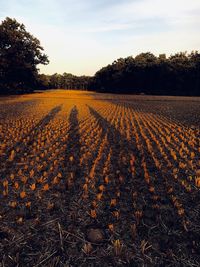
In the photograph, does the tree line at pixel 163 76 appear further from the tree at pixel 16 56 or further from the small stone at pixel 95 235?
the small stone at pixel 95 235

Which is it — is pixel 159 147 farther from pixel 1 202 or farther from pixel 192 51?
pixel 192 51

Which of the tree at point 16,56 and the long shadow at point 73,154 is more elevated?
the tree at point 16,56

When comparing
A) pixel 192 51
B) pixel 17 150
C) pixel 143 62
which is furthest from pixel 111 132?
pixel 192 51

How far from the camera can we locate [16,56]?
3906 centimetres

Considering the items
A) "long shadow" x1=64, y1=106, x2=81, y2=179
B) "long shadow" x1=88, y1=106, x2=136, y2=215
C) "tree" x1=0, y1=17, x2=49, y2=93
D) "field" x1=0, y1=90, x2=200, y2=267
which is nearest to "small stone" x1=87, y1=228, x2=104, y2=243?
"field" x1=0, y1=90, x2=200, y2=267

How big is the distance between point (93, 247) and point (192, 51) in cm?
7519

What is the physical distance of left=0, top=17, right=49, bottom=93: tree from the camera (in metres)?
38.6

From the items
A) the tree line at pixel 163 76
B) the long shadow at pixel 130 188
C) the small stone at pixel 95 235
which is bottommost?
the small stone at pixel 95 235

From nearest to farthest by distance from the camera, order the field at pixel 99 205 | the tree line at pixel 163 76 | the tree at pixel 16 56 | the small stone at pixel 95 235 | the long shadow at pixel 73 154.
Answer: the field at pixel 99 205 < the small stone at pixel 95 235 < the long shadow at pixel 73 154 < the tree at pixel 16 56 < the tree line at pixel 163 76

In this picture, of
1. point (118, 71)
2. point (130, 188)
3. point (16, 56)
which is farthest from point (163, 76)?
point (130, 188)

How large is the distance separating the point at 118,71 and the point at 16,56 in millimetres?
38772

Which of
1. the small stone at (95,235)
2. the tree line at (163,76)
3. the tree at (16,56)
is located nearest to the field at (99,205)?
the small stone at (95,235)

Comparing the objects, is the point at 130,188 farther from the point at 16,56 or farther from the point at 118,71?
the point at 118,71

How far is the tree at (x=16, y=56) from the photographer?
3856cm
